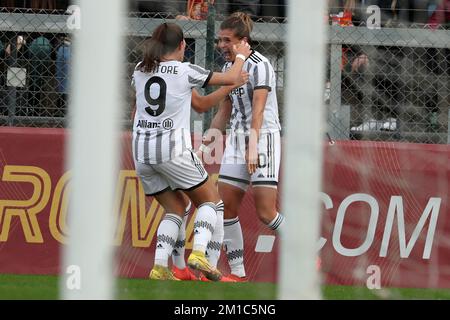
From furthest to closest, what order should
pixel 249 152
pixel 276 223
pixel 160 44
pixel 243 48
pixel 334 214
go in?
1. pixel 334 214
2. pixel 276 223
3. pixel 249 152
4. pixel 243 48
5. pixel 160 44

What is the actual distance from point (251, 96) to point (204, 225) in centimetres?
105

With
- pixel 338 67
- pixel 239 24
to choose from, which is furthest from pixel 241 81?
pixel 338 67

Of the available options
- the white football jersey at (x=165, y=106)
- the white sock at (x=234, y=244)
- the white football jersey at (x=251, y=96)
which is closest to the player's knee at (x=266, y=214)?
the white sock at (x=234, y=244)

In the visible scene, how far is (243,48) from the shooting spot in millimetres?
8305

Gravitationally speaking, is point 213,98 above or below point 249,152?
above

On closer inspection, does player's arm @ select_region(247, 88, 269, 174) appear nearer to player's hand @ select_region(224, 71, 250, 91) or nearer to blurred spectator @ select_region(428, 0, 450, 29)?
player's hand @ select_region(224, 71, 250, 91)

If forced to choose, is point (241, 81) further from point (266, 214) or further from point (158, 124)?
point (266, 214)

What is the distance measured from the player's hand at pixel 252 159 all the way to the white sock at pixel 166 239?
0.66 m

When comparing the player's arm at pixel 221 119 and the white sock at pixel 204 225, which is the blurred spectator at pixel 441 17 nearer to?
the player's arm at pixel 221 119

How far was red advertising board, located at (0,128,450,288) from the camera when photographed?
9188mm

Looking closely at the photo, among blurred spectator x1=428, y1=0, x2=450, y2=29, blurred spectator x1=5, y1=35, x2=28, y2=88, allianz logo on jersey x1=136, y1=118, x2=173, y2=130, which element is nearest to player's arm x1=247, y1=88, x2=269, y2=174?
allianz logo on jersey x1=136, y1=118, x2=173, y2=130

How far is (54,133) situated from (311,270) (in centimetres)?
491

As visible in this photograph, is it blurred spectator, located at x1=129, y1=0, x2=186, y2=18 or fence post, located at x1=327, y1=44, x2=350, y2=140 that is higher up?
blurred spectator, located at x1=129, y1=0, x2=186, y2=18

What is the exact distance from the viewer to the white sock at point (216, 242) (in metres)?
8.34
